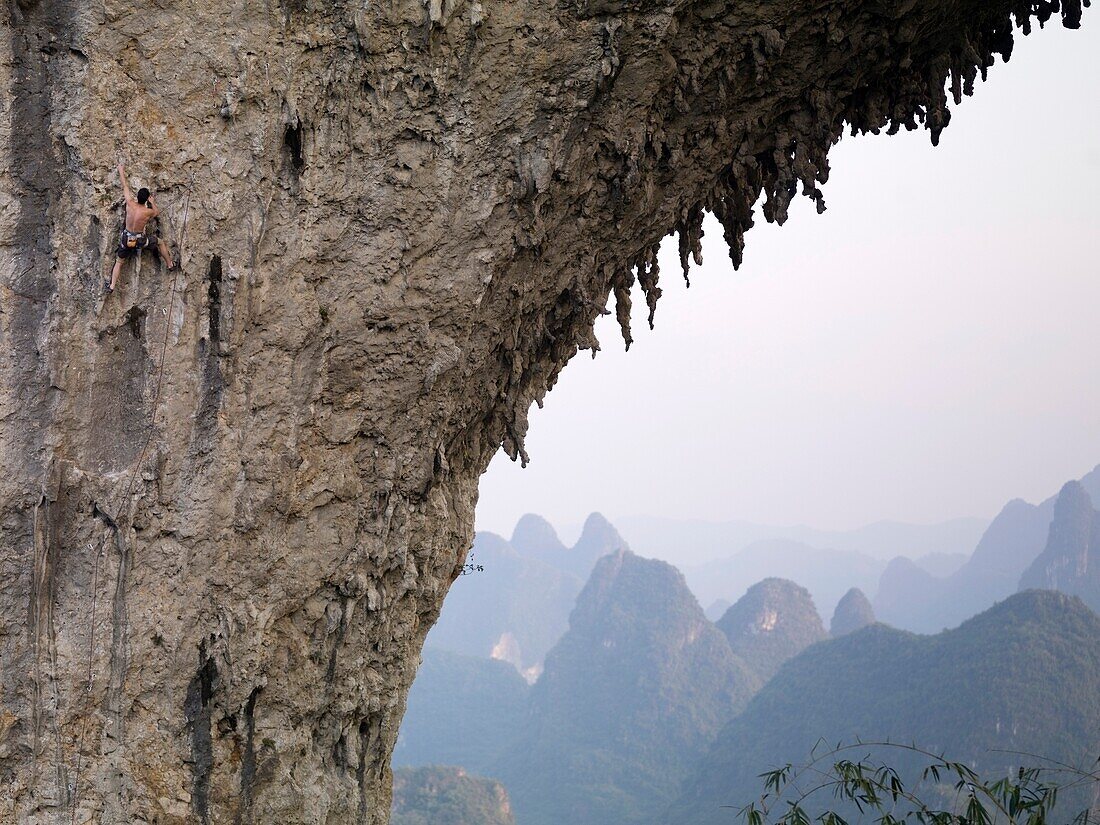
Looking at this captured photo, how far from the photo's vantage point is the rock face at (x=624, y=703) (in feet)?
264

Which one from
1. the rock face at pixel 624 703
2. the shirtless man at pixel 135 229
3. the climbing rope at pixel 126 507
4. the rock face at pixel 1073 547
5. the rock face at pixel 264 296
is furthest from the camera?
the rock face at pixel 1073 547

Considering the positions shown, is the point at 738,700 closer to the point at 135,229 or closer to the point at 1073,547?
the point at 1073,547

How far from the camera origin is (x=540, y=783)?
85688 millimetres

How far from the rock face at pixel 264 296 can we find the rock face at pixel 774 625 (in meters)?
95.5

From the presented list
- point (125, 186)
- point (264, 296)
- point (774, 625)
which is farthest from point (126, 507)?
point (774, 625)

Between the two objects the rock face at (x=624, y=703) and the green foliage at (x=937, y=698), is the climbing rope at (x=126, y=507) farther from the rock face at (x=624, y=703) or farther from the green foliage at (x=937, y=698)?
the rock face at (x=624, y=703)

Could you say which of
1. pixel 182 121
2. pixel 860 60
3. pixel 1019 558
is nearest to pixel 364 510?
pixel 182 121

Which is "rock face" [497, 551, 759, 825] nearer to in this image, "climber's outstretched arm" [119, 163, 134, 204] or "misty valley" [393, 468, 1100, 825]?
"misty valley" [393, 468, 1100, 825]

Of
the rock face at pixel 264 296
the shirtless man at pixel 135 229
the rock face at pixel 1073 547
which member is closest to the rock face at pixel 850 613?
the rock face at pixel 1073 547

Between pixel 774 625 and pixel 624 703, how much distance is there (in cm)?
1891

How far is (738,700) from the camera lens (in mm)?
91188

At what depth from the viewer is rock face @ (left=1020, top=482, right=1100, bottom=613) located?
98625mm

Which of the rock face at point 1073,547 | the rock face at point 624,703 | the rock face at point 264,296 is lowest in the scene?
the rock face at point 624,703

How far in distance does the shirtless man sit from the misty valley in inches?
762
